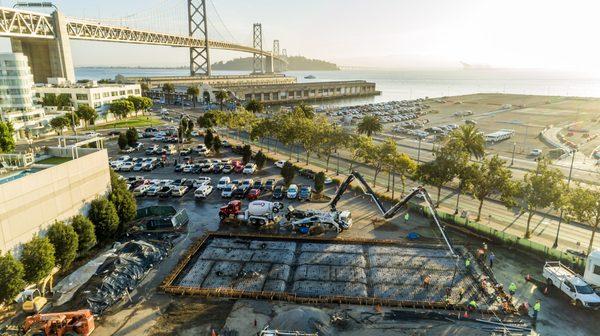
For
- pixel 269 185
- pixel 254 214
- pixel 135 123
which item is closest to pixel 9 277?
pixel 254 214

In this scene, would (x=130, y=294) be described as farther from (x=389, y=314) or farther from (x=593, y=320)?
(x=593, y=320)

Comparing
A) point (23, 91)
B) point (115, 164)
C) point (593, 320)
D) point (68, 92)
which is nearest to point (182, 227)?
point (115, 164)

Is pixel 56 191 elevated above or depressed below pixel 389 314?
above

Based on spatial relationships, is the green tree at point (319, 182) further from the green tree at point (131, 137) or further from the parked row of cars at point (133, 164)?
the green tree at point (131, 137)

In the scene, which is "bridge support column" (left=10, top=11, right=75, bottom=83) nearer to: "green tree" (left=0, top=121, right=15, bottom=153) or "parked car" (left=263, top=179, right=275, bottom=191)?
"green tree" (left=0, top=121, right=15, bottom=153)

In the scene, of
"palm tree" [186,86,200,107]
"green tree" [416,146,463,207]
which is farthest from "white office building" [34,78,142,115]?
"green tree" [416,146,463,207]

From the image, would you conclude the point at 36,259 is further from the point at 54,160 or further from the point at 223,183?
the point at 223,183

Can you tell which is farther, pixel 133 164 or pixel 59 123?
pixel 59 123
